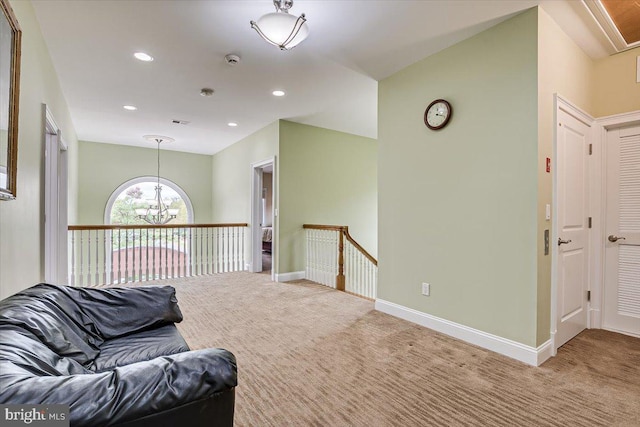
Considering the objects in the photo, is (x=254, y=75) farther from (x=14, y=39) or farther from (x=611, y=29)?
(x=611, y=29)

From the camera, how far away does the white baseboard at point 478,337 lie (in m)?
2.37

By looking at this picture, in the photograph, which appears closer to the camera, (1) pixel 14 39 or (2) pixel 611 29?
(1) pixel 14 39

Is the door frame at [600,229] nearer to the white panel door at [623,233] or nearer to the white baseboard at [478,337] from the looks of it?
the white panel door at [623,233]

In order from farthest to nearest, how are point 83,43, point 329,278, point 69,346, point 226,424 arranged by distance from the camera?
point 329,278, point 83,43, point 69,346, point 226,424

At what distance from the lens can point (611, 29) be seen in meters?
2.64

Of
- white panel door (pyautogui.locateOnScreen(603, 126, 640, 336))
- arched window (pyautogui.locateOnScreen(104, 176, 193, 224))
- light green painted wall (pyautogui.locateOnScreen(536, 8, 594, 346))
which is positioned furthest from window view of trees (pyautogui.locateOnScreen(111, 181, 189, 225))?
white panel door (pyautogui.locateOnScreen(603, 126, 640, 336))

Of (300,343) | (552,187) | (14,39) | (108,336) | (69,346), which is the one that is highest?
(14,39)

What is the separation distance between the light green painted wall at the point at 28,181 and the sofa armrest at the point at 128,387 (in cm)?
153

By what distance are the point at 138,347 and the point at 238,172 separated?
537 centimetres

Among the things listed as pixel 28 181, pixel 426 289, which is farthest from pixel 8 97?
pixel 426 289

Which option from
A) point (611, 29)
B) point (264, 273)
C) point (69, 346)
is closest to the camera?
point (69, 346)

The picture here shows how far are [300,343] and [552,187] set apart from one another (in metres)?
2.51

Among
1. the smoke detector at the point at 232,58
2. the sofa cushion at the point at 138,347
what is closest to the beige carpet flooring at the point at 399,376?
the sofa cushion at the point at 138,347

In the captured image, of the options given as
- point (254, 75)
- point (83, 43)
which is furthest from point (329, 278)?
point (83, 43)
